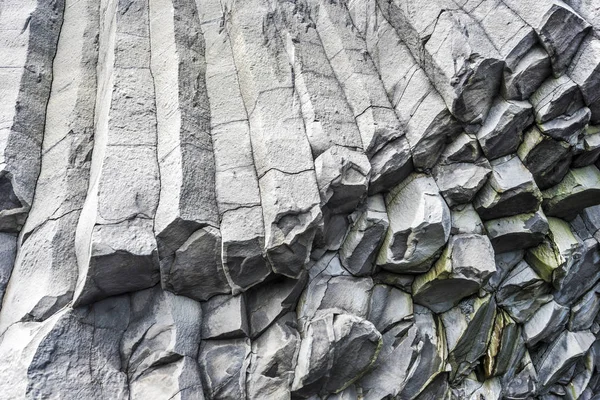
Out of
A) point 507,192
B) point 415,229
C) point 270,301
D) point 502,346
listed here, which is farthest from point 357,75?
point 502,346

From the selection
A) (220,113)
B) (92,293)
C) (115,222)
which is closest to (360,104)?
(220,113)

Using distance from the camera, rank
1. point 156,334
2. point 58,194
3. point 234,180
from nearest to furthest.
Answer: point 156,334 < point 234,180 < point 58,194

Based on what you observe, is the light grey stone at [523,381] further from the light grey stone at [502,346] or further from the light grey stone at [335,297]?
the light grey stone at [335,297]

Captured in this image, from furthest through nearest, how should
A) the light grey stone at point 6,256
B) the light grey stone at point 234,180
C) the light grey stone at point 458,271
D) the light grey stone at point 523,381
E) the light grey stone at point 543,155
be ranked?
the light grey stone at point 523,381, the light grey stone at point 543,155, the light grey stone at point 458,271, the light grey stone at point 6,256, the light grey stone at point 234,180

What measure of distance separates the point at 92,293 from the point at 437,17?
352 centimetres

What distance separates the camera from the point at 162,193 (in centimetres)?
387

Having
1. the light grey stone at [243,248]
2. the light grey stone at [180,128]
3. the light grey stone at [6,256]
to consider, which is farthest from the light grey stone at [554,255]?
the light grey stone at [6,256]

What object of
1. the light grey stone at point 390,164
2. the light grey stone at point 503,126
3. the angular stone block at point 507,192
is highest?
the light grey stone at point 503,126

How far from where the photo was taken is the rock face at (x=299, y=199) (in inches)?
148

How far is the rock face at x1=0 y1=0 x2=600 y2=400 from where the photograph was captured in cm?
376

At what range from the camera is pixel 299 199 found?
12.8 feet

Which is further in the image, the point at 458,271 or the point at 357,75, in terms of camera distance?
the point at 357,75

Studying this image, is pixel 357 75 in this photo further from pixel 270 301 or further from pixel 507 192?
pixel 270 301

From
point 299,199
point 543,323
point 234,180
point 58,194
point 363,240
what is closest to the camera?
point 299,199
